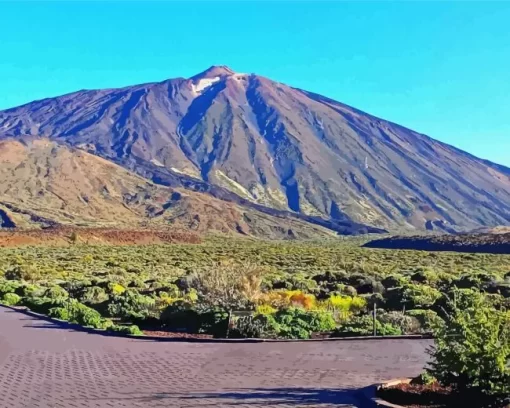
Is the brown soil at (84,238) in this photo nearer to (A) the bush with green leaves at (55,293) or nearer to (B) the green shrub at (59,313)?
(A) the bush with green leaves at (55,293)

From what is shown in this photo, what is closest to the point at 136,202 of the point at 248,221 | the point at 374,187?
the point at 248,221

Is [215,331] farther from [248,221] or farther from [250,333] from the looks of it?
[248,221]

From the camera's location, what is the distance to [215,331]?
13875mm

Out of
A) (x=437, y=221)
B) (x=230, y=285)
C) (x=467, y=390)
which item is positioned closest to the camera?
(x=467, y=390)

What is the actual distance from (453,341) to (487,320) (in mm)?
453

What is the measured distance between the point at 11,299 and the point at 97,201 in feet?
289

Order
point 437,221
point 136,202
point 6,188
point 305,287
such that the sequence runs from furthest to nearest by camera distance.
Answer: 1. point 437,221
2. point 136,202
3. point 6,188
4. point 305,287

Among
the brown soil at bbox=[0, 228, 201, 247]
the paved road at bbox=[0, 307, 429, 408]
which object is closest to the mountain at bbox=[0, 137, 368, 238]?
the brown soil at bbox=[0, 228, 201, 247]

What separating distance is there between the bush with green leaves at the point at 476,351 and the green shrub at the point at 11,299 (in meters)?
15.2

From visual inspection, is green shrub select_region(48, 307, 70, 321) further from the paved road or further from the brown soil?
the brown soil

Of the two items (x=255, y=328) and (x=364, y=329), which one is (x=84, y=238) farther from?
(x=364, y=329)

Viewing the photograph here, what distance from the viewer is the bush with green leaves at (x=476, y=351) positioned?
6766 millimetres

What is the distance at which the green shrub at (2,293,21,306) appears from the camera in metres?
19.5

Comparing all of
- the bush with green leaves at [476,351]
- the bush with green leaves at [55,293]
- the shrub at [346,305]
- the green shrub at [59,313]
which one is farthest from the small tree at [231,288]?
the bush with green leaves at [476,351]
